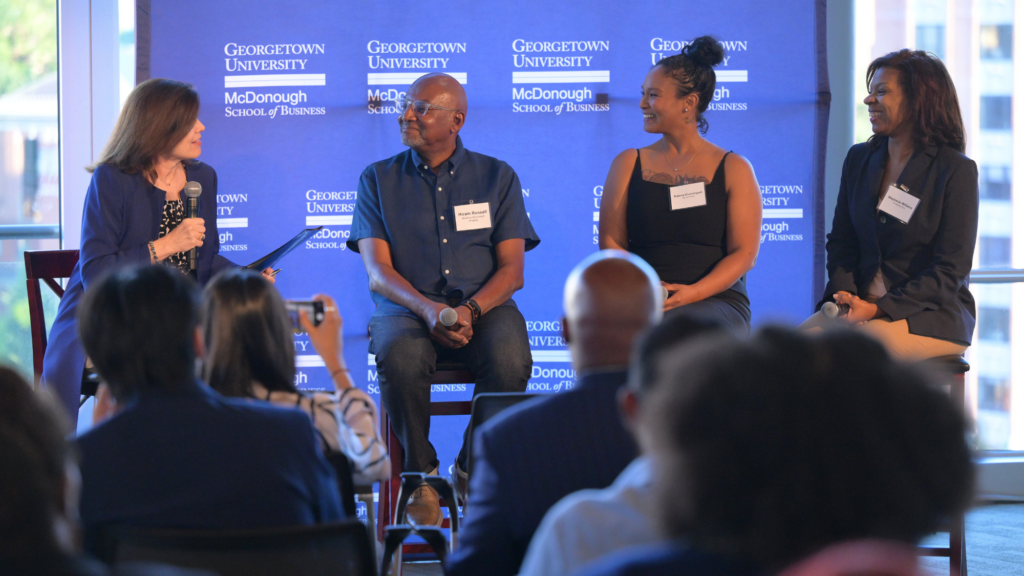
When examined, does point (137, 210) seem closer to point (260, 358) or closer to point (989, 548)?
point (260, 358)

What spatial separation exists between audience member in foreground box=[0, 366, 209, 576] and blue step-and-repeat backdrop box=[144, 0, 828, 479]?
298 cm

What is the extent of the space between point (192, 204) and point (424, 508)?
53.0 inches

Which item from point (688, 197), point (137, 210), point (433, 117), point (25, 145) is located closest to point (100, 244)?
point (137, 210)

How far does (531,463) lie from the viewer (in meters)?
1.23

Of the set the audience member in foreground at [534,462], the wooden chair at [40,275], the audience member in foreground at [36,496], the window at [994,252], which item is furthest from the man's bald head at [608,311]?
the window at [994,252]

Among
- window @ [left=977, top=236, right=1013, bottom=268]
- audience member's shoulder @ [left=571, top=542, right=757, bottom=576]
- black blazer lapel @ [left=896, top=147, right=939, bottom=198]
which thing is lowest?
audience member's shoulder @ [left=571, top=542, right=757, bottom=576]

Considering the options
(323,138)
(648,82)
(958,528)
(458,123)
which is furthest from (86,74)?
(958,528)

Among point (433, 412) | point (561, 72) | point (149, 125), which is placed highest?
point (561, 72)

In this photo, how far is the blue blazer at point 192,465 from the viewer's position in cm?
117

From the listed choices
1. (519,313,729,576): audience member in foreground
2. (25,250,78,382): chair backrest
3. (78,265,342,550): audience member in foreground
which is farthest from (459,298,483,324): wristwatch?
(519,313,729,576): audience member in foreground

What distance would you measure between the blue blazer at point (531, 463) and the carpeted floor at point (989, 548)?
1790mm

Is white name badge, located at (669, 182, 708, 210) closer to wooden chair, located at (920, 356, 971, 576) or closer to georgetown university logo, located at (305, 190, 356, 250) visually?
wooden chair, located at (920, 356, 971, 576)

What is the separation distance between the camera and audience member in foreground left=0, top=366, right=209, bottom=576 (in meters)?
0.62

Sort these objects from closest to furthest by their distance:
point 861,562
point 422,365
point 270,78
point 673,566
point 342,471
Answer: point 861,562 → point 673,566 → point 342,471 → point 422,365 → point 270,78
